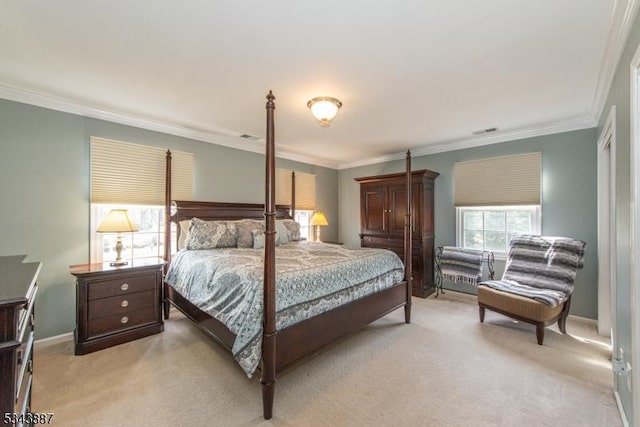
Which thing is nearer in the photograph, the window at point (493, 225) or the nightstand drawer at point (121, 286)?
the nightstand drawer at point (121, 286)

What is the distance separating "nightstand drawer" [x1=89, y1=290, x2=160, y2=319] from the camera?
2.68m

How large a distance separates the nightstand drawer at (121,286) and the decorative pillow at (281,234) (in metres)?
1.60

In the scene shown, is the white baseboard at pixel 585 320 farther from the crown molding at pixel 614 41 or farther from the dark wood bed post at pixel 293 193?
the dark wood bed post at pixel 293 193

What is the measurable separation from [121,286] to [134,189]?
123 cm

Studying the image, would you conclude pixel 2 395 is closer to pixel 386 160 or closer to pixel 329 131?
pixel 329 131

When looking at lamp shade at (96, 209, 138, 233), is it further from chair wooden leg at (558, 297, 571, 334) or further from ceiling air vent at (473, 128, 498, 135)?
chair wooden leg at (558, 297, 571, 334)

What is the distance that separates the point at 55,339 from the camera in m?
2.86

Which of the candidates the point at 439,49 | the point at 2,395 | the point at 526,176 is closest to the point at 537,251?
the point at 526,176

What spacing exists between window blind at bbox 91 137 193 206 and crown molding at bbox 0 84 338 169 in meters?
0.27

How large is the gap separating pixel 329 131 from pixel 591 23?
9.07 ft

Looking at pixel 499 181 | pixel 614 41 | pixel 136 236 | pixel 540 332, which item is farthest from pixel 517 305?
pixel 136 236

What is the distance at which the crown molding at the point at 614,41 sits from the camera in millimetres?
1559

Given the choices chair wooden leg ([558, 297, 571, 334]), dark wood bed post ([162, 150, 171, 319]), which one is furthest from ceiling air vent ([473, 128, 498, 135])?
dark wood bed post ([162, 150, 171, 319])

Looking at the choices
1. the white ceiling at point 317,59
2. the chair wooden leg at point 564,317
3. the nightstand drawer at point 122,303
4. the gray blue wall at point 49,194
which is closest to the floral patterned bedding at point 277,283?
the nightstand drawer at point 122,303
